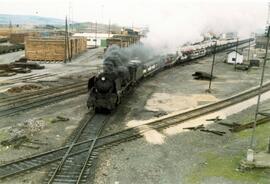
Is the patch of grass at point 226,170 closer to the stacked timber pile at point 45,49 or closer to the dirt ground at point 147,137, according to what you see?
the dirt ground at point 147,137

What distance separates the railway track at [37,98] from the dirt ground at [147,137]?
126cm

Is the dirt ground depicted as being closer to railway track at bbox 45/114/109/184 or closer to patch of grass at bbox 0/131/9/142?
patch of grass at bbox 0/131/9/142

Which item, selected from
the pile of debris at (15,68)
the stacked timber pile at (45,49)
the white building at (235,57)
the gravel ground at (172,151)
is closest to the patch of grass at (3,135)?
the gravel ground at (172,151)

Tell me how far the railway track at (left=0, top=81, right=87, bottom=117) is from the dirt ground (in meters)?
1.26

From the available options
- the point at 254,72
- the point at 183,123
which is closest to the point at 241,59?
the point at 254,72

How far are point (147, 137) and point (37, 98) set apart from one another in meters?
13.4

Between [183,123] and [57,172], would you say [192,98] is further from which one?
[57,172]

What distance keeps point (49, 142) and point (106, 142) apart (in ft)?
10.2

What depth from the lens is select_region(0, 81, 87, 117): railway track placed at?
98.1ft

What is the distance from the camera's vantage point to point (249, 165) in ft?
61.5

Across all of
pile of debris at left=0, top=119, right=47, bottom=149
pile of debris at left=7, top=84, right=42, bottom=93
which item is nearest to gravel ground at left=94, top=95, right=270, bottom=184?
pile of debris at left=0, top=119, right=47, bottom=149

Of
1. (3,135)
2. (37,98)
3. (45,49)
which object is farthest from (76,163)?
(45,49)

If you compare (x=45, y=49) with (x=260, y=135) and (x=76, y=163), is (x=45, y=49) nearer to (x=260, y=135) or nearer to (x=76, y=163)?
(x=260, y=135)

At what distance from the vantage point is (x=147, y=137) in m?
23.8
